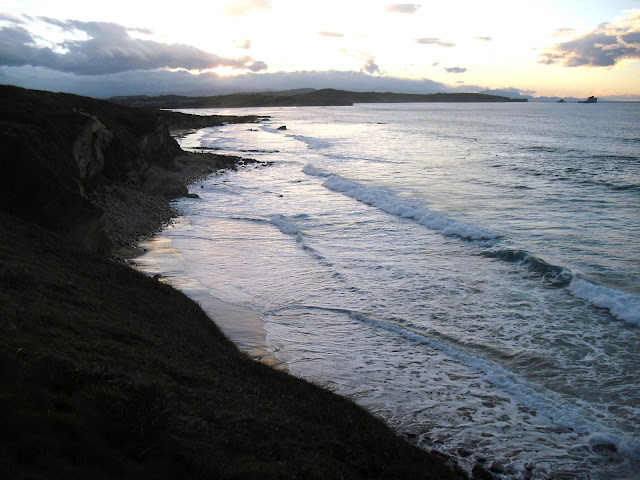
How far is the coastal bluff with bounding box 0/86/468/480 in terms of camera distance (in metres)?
5.03

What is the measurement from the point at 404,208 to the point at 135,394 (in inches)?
856

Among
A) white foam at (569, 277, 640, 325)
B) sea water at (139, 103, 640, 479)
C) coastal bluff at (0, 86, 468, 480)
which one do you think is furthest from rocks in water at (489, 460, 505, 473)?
white foam at (569, 277, 640, 325)

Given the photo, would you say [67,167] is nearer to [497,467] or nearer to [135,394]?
[135,394]

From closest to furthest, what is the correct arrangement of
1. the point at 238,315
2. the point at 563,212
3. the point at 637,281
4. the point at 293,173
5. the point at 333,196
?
1. the point at 238,315
2. the point at 637,281
3. the point at 563,212
4. the point at 333,196
5. the point at 293,173

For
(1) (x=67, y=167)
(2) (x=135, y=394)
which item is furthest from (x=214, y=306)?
(1) (x=67, y=167)

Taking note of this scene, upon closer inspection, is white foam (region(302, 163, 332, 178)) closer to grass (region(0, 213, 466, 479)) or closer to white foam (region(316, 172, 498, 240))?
white foam (region(316, 172, 498, 240))

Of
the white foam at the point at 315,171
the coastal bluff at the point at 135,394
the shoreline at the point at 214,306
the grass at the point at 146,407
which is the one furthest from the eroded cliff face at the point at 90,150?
the white foam at the point at 315,171

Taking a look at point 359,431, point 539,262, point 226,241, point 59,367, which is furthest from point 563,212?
point 59,367

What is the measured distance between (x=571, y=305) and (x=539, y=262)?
3264 millimetres

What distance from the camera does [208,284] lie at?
1541 centimetres

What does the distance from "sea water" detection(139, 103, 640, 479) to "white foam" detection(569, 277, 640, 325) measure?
0.05 metres

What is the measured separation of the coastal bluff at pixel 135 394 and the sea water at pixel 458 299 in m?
1.70

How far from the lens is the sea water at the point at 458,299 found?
8.54 meters

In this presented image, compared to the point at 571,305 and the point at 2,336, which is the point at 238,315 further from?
the point at 571,305
